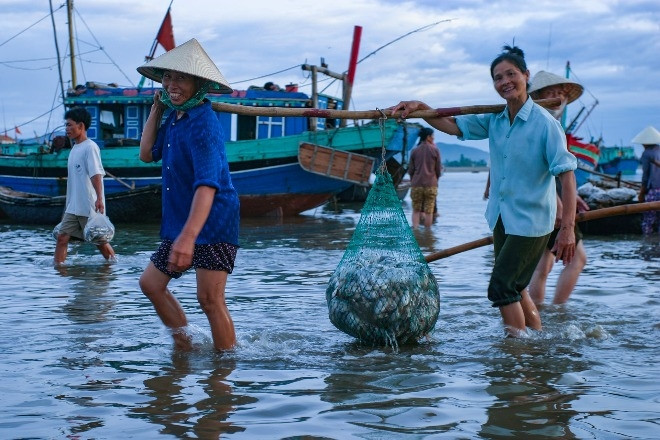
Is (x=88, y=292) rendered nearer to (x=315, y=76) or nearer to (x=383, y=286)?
(x=383, y=286)

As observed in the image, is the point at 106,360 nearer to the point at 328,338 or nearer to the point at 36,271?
the point at 328,338

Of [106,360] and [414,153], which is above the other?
[414,153]

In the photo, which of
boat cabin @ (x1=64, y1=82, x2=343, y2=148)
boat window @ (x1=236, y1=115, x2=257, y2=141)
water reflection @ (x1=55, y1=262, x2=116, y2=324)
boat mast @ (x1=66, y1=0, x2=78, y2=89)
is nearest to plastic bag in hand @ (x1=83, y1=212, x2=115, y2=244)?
water reflection @ (x1=55, y1=262, x2=116, y2=324)

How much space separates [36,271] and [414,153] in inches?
337

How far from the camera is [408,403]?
4266 millimetres

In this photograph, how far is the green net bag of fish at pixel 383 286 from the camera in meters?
5.37

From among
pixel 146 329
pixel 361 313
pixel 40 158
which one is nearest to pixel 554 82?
pixel 361 313

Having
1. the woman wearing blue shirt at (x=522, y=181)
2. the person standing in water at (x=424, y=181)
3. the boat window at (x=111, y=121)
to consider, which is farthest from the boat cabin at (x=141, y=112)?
the woman wearing blue shirt at (x=522, y=181)

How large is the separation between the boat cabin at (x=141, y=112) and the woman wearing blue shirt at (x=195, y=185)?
53.6 feet

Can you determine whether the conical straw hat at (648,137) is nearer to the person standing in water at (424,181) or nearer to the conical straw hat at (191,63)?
the person standing in water at (424,181)

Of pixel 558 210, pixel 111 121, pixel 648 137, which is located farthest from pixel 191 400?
pixel 111 121

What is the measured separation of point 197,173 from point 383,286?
4.47 ft

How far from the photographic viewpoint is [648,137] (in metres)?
14.4

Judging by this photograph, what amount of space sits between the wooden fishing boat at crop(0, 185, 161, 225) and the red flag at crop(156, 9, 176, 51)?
662cm
